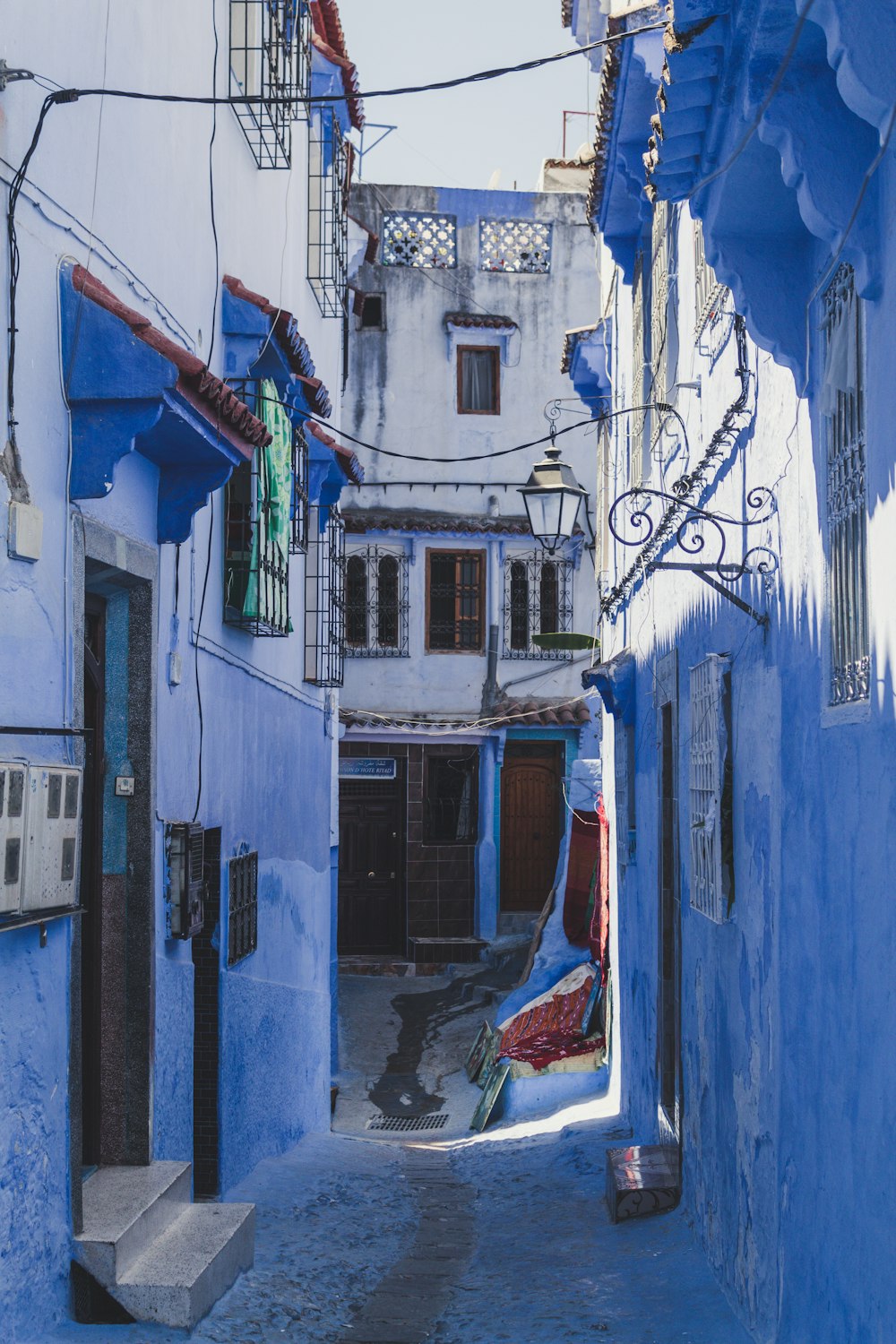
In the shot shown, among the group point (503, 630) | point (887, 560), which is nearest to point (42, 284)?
point (887, 560)

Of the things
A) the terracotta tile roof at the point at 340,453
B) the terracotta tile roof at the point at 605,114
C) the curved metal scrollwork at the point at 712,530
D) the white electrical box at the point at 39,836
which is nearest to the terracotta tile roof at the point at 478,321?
the terracotta tile roof at the point at 340,453

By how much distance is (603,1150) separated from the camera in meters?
11.2

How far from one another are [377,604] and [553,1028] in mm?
9268

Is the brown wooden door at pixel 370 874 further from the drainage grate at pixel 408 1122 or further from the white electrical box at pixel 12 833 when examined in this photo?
the white electrical box at pixel 12 833

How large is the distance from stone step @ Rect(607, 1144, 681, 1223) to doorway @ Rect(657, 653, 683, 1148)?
170mm

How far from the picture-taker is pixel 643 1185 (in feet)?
29.2

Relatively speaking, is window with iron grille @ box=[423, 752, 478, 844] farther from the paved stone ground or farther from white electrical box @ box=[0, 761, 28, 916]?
white electrical box @ box=[0, 761, 28, 916]

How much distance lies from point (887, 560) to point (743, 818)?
112 inches

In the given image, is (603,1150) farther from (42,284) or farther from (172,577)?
(42,284)

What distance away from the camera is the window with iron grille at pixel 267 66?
9773 mm

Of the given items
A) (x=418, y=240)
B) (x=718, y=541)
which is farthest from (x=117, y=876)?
(x=418, y=240)

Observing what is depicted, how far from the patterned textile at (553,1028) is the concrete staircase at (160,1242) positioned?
24.2 ft

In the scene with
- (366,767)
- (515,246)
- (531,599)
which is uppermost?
(515,246)

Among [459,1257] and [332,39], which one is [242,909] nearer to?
[459,1257]
